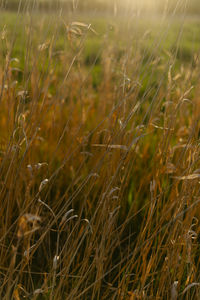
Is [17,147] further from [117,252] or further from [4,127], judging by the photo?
[4,127]

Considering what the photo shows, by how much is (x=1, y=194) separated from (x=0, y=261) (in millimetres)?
217

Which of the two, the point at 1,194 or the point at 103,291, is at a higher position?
the point at 1,194

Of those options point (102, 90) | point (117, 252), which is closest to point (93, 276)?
point (117, 252)

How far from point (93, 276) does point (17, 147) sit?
20.4 inches

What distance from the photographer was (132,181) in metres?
1.96

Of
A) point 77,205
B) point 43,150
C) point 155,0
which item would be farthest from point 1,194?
point 155,0

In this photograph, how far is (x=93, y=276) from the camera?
1335 millimetres

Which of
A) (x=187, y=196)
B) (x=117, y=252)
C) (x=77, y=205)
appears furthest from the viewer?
(x=77, y=205)

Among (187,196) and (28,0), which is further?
(28,0)

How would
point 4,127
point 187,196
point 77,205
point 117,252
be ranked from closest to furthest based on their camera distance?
point 187,196 → point 117,252 → point 77,205 → point 4,127

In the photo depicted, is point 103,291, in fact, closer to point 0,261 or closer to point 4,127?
point 0,261

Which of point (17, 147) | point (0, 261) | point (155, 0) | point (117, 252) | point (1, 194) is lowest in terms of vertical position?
point (117, 252)

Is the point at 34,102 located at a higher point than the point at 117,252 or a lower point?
higher

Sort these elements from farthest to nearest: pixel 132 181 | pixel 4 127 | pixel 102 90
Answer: pixel 102 90
pixel 4 127
pixel 132 181
